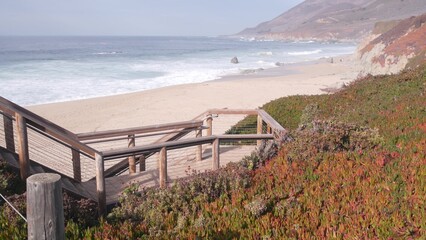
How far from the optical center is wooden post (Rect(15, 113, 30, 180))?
197 inches

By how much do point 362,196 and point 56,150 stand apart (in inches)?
453

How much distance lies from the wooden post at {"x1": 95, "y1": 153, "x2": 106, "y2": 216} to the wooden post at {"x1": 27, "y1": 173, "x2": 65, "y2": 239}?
2.80m

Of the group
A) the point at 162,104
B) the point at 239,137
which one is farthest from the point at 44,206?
the point at 162,104

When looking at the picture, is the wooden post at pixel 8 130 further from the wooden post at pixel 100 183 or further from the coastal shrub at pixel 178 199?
the coastal shrub at pixel 178 199

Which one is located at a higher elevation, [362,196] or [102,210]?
[362,196]

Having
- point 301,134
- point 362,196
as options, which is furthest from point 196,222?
point 301,134

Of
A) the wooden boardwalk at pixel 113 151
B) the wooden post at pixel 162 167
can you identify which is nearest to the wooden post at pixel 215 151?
the wooden boardwalk at pixel 113 151

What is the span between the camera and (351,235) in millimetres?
3873

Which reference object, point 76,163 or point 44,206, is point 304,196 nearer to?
point 44,206

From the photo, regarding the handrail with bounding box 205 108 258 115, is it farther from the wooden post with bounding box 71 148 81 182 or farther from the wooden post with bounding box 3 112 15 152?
the wooden post with bounding box 3 112 15 152

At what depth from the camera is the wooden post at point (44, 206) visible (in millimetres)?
2473

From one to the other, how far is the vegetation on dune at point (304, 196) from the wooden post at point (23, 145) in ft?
2.94

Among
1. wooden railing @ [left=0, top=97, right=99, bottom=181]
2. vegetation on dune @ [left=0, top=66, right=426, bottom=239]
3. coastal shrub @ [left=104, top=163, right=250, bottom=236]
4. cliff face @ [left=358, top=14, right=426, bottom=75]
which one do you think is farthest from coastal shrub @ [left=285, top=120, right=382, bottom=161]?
cliff face @ [left=358, top=14, right=426, bottom=75]

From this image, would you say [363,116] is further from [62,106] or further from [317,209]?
[62,106]
